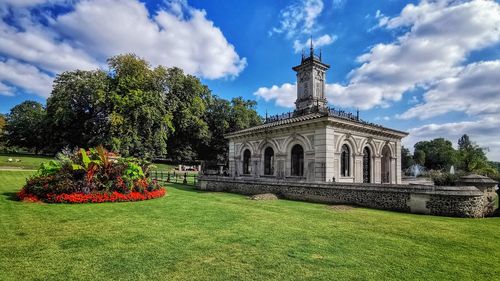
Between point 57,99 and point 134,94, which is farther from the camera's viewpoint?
point 57,99

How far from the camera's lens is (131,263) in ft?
17.4

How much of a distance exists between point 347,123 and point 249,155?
9.36 metres

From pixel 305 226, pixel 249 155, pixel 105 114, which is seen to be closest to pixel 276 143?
pixel 249 155

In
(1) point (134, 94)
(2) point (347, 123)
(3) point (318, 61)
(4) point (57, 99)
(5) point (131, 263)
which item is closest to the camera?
(5) point (131, 263)

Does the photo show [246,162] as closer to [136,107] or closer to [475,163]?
[136,107]

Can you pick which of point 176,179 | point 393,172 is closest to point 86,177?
point 176,179

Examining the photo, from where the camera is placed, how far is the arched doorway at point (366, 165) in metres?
A: 20.9

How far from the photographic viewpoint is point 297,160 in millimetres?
19875

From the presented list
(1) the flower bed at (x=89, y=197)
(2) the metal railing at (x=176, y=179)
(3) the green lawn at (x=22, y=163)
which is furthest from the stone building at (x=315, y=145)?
(3) the green lawn at (x=22, y=163)

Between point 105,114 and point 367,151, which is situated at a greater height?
point 105,114

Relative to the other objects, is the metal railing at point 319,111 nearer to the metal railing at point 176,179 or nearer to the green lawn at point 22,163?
the metal railing at point 176,179

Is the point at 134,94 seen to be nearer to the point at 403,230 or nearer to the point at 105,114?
the point at 105,114

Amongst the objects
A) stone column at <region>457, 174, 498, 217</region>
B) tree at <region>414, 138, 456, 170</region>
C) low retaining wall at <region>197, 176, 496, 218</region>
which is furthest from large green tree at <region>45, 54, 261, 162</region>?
tree at <region>414, 138, 456, 170</region>

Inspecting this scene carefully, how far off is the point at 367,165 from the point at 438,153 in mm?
77880
